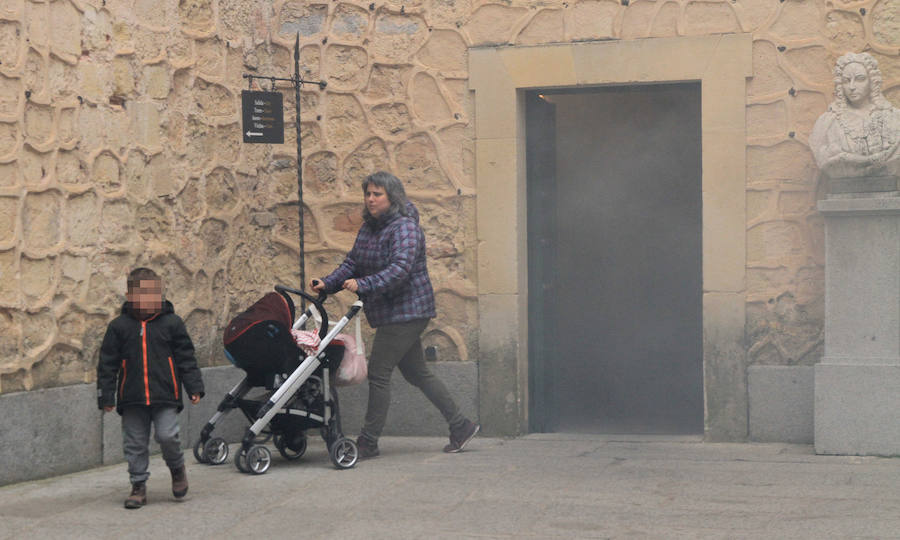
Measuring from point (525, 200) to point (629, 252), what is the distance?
2.66 meters

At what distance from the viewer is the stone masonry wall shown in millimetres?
7457

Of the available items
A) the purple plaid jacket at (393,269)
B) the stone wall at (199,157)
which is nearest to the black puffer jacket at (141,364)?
the stone wall at (199,157)

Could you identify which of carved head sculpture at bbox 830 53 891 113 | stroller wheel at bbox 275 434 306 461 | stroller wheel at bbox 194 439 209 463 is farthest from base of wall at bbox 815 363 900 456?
stroller wheel at bbox 194 439 209 463

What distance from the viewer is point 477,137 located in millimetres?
9016

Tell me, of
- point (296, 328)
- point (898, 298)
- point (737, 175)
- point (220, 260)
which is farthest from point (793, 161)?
point (220, 260)

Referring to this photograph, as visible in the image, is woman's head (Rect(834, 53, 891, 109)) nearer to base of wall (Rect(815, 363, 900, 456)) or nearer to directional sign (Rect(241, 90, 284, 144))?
base of wall (Rect(815, 363, 900, 456))

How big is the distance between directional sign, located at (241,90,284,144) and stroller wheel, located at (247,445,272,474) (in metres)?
2.36

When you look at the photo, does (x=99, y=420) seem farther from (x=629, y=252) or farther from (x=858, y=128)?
(x=629, y=252)

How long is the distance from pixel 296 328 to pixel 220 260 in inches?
50.6

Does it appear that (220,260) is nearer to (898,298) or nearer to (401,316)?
(401,316)

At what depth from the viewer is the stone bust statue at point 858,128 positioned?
303 inches

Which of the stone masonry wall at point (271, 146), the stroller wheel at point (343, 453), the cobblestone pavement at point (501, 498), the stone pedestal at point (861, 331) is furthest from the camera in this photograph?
the stone pedestal at point (861, 331)

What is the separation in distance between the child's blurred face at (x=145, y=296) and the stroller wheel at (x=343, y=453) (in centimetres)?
155

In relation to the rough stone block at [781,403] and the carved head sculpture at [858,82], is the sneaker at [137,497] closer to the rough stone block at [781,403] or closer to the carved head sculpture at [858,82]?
the rough stone block at [781,403]
